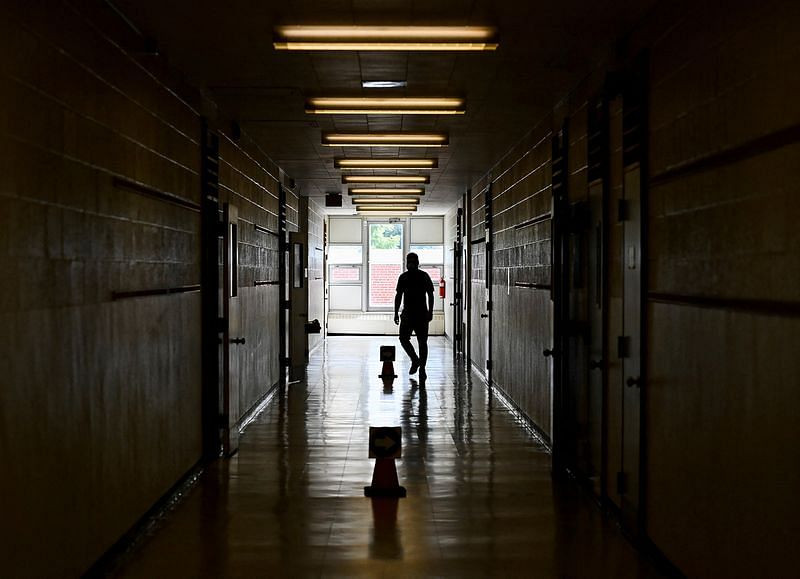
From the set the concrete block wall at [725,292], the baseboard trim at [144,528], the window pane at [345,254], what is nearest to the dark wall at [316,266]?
the window pane at [345,254]

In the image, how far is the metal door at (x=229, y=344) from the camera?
705 centimetres

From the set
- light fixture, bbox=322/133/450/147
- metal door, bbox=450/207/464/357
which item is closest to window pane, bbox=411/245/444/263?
metal door, bbox=450/207/464/357

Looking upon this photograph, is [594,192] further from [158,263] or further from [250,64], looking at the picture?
[158,263]

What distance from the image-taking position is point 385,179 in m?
12.8

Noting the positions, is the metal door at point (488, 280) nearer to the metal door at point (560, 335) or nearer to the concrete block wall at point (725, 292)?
the metal door at point (560, 335)

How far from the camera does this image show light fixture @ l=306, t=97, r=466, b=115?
A: 6.95m

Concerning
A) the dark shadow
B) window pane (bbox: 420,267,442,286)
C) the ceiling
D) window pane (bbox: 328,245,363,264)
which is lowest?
the dark shadow

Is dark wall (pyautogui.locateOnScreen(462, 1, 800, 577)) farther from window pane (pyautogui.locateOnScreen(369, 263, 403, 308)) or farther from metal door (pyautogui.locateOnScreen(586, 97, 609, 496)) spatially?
window pane (pyautogui.locateOnScreen(369, 263, 403, 308))

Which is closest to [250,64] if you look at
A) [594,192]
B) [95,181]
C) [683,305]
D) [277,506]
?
[95,181]

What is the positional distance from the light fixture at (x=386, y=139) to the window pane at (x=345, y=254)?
13653mm

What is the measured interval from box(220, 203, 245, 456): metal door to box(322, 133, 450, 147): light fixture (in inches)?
68.5

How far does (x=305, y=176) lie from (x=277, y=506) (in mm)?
7993

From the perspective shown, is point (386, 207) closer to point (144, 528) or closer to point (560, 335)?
point (560, 335)

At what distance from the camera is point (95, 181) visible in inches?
169
